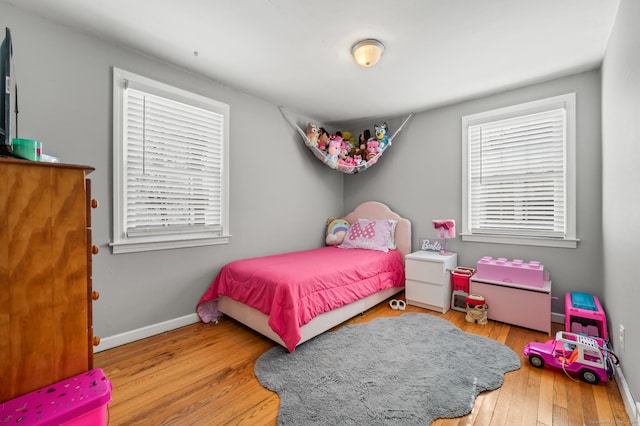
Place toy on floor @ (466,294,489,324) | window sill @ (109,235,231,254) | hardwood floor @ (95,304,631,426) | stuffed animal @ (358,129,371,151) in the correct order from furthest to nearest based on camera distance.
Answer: stuffed animal @ (358,129,371,151), toy on floor @ (466,294,489,324), window sill @ (109,235,231,254), hardwood floor @ (95,304,631,426)

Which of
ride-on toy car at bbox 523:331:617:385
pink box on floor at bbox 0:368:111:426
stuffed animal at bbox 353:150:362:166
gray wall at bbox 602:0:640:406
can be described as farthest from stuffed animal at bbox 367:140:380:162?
pink box on floor at bbox 0:368:111:426

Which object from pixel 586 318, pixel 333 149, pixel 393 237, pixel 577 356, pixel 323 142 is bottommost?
pixel 577 356

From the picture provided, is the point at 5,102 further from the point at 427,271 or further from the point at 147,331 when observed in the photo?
the point at 427,271

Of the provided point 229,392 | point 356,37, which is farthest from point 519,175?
point 229,392

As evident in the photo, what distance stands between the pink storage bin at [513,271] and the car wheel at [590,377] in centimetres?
86

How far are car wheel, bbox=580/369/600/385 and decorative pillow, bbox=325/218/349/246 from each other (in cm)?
258

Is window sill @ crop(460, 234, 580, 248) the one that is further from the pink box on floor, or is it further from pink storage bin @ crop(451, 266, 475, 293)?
the pink box on floor

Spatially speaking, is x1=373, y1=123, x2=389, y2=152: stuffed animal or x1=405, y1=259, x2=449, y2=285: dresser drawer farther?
x1=373, y1=123, x2=389, y2=152: stuffed animal

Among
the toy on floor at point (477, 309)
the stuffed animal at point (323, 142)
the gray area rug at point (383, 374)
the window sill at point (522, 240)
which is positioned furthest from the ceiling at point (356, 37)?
the gray area rug at point (383, 374)

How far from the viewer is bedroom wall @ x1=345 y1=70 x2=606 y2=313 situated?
2.51 metres

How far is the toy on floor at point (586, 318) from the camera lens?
207 centimetres

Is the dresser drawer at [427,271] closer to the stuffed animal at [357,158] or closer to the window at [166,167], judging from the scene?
the stuffed animal at [357,158]

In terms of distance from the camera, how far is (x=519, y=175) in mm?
2875

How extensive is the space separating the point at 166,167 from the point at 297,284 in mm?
1550
